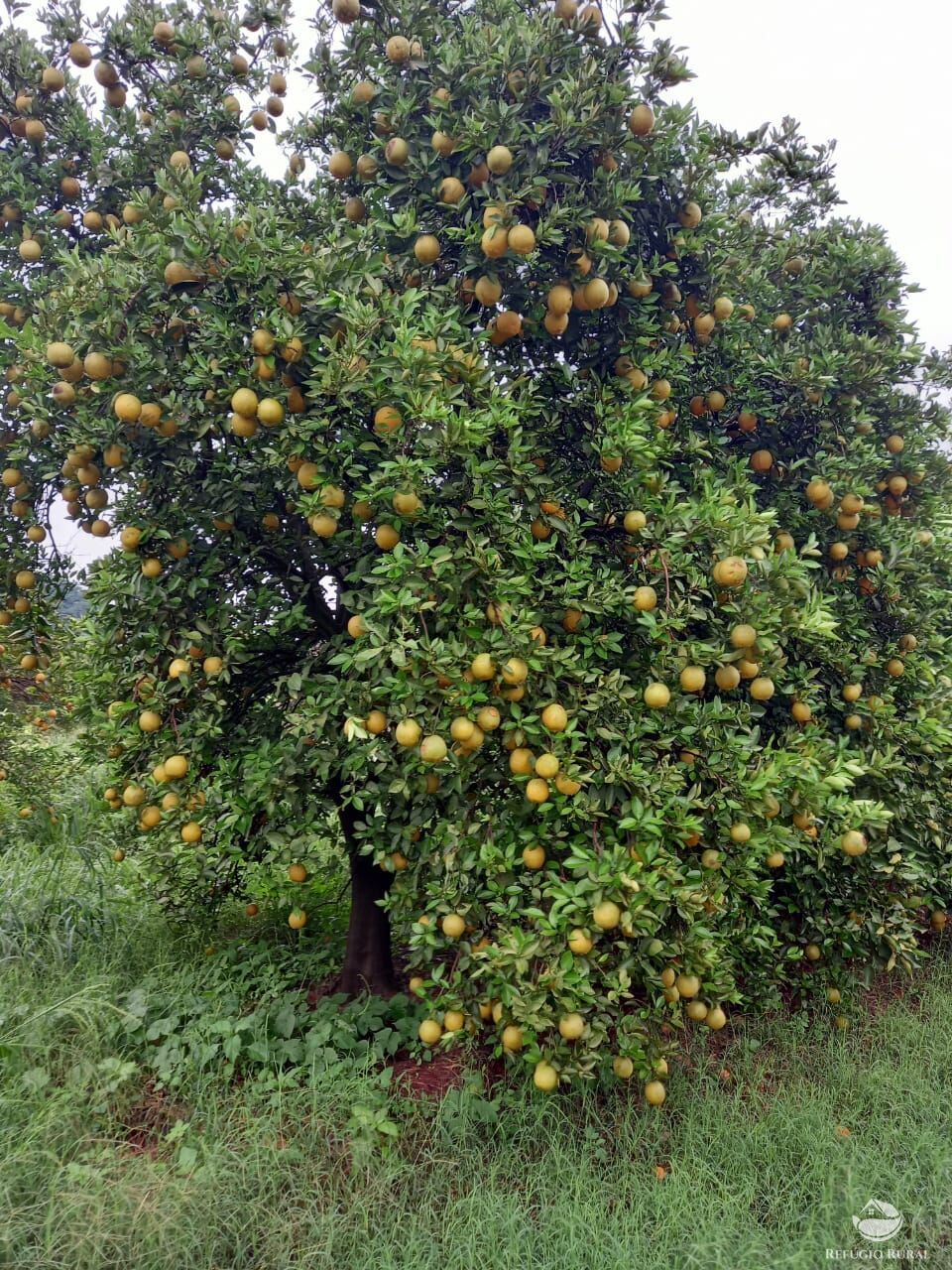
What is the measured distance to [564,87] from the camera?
2586 millimetres

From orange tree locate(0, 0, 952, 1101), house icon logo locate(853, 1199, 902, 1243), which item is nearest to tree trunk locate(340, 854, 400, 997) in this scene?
orange tree locate(0, 0, 952, 1101)

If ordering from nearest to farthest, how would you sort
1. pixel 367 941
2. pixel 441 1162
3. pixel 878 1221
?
pixel 878 1221 → pixel 441 1162 → pixel 367 941

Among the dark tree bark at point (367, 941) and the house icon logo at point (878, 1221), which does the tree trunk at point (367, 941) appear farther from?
the house icon logo at point (878, 1221)

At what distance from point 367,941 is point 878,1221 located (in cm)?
214

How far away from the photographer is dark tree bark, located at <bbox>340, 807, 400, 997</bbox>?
3607mm

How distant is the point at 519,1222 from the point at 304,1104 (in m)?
0.80

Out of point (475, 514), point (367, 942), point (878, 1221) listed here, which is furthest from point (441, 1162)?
point (475, 514)

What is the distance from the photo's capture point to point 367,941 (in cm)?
363

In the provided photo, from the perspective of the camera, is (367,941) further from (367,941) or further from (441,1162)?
(441,1162)

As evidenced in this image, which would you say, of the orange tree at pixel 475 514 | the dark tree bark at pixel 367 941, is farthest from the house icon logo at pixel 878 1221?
the dark tree bark at pixel 367 941

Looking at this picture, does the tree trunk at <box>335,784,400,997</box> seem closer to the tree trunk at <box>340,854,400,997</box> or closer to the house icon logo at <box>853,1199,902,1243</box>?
the tree trunk at <box>340,854,400,997</box>

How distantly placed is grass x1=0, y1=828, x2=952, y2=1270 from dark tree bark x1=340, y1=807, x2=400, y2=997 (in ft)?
2.20

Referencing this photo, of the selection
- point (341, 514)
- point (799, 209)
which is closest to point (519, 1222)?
point (341, 514)

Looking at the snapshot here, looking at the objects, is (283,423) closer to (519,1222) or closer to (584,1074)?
(584,1074)
